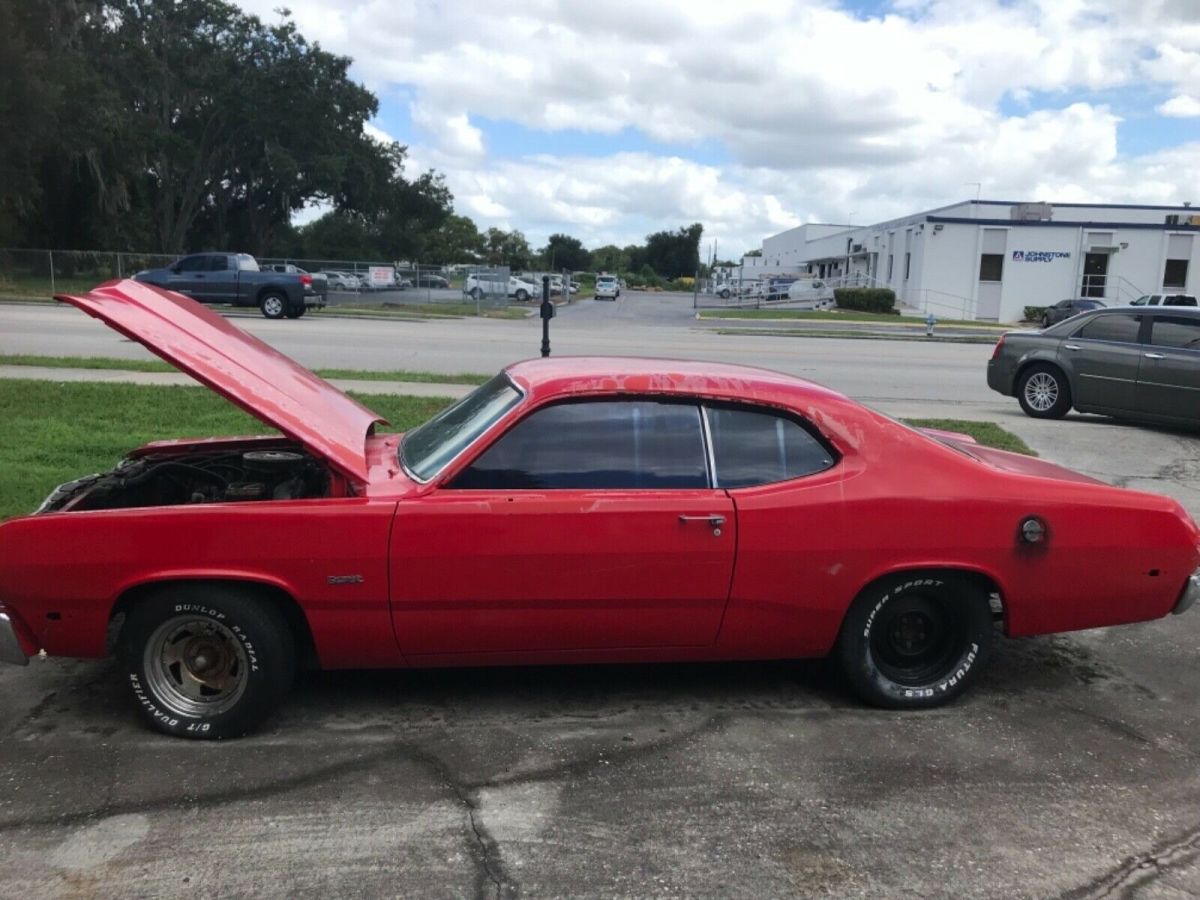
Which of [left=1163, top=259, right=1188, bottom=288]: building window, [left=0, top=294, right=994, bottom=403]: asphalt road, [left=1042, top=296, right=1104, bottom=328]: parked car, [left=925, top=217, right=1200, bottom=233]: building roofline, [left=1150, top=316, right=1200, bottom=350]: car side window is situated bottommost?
[left=0, top=294, right=994, bottom=403]: asphalt road

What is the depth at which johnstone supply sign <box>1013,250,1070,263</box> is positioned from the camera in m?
45.8

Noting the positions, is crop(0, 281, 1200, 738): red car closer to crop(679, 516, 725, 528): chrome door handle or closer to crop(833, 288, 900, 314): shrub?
crop(679, 516, 725, 528): chrome door handle

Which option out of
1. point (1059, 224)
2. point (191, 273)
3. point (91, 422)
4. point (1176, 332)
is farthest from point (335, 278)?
point (1176, 332)

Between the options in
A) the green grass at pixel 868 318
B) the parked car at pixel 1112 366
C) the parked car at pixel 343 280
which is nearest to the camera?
the parked car at pixel 1112 366

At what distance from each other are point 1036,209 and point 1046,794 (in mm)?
51623

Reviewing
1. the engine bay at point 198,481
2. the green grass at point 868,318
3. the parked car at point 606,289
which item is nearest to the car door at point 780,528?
the engine bay at point 198,481

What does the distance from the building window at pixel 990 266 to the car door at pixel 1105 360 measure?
121 ft

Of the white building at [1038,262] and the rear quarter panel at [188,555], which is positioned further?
the white building at [1038,262]

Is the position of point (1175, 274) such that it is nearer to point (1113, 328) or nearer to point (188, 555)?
point (1113, 328)

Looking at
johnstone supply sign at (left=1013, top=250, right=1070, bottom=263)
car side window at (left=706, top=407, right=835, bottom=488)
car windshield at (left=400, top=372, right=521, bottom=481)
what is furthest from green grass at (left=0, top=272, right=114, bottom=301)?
johnstone supply sign at (left=1013, top=250, right=1070, bottom=263)

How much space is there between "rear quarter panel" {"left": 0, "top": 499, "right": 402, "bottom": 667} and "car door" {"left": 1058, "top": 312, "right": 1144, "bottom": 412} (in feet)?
35.0

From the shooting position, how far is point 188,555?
3617mm

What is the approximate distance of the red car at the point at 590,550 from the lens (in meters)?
3.67

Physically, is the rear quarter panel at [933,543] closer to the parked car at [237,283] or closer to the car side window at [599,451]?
the car side window at [599,451]
